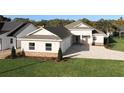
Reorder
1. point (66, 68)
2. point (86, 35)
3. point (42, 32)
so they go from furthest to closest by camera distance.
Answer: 1. point (86, 35)
2. point (42, 32)
3. point (66, 68)

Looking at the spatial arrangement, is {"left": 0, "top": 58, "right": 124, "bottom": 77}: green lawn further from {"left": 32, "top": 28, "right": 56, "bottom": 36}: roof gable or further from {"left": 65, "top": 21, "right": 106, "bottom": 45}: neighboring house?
{"left": 65, "top": 21, "right": 106, "bottom": 45}: neighboring house

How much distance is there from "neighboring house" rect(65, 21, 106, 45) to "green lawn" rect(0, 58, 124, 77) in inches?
617

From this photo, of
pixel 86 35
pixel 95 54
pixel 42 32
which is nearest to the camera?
pixel 42 32

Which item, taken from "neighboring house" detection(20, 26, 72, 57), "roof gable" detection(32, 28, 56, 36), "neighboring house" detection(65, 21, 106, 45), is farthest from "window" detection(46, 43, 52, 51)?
"neighboring house" detection(65, 21, 106, 45)

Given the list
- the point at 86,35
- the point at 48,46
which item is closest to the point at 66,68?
the point at 48,46

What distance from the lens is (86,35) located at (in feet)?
114

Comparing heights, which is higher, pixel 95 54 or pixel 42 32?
pixel 42 32

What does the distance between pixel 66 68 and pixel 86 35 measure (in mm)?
19351

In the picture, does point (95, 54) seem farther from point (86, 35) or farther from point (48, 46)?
point (86, 35)
